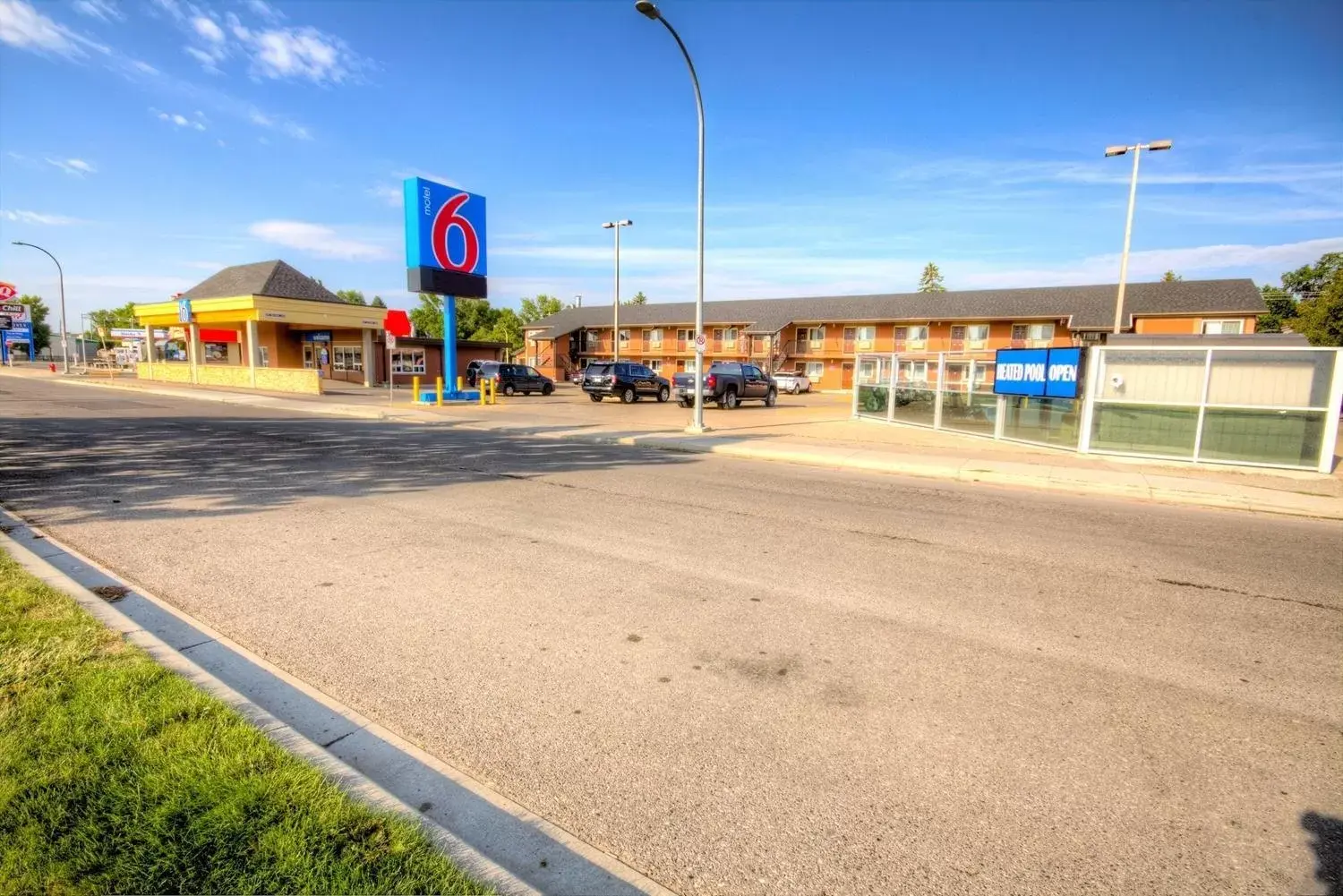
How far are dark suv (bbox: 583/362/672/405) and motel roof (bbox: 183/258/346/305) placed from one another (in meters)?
19.4

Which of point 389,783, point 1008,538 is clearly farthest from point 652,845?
point 1008,538

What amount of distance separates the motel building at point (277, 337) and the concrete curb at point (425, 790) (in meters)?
35.6

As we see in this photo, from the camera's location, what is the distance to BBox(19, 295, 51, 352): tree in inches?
3829

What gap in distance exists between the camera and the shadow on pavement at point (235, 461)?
819 cm

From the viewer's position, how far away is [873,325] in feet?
166

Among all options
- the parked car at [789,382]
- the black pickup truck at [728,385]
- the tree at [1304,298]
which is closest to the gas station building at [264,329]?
the black pickup truck at [728,385]

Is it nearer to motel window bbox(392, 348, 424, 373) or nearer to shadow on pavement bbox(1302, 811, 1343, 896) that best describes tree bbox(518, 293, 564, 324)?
motel window bbox(392, 348, 424, 373)

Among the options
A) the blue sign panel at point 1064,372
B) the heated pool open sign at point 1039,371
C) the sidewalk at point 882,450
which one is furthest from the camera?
the heated pool open sign at point 1039,371

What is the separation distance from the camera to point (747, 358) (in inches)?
2089

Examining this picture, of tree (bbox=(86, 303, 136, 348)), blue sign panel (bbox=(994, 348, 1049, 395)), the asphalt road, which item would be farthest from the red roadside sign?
tree (bbox=(86, 303, 136, 348))

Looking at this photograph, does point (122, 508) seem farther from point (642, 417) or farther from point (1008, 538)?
point (642, 417)

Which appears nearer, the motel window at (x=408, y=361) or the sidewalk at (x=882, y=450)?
the sidewalk at (x=882, y=450)

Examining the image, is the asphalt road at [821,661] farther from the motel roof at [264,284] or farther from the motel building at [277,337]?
the motel roof at [264,284]

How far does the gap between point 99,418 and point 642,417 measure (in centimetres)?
1534
